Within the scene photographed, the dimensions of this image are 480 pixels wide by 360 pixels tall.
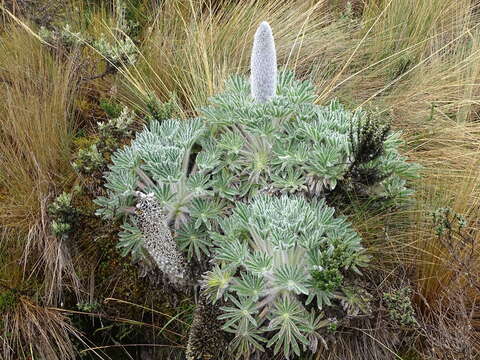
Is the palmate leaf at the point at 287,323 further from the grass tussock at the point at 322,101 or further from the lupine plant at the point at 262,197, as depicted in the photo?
the grass tussock at the point at 322,101

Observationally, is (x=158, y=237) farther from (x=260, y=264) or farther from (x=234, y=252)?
(x=260, y=264)

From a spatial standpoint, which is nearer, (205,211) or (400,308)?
(400,308)

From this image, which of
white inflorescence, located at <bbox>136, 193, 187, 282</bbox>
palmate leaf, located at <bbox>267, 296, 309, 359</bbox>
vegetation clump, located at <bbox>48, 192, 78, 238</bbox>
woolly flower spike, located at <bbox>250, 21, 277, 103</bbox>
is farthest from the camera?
vegetation clump, located at <bbox>48, 192, 78, 238</bbox>

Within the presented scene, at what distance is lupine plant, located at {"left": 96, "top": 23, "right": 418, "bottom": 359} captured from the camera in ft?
6.79

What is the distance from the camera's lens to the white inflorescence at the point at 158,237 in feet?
7.42

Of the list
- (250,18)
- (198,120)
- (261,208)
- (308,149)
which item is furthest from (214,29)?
(261,208)

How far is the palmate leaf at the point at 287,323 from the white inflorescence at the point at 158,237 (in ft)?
1.51

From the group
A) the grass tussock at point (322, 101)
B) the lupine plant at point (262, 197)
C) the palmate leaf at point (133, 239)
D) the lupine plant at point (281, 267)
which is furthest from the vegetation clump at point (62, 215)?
the lupine plant at point (281, 267)

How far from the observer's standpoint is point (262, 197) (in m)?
2.21

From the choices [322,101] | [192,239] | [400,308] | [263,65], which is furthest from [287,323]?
[322,101]

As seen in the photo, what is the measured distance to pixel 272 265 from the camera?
2.06 meters

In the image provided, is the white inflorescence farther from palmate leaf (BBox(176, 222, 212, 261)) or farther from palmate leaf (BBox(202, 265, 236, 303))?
palmate leaf (BBox(202, 265, 236, 303))

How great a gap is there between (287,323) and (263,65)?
1.02 m

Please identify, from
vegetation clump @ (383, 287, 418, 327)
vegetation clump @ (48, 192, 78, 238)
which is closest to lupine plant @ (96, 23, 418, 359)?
vegetation clump @ (383, 287, 418, 327)
